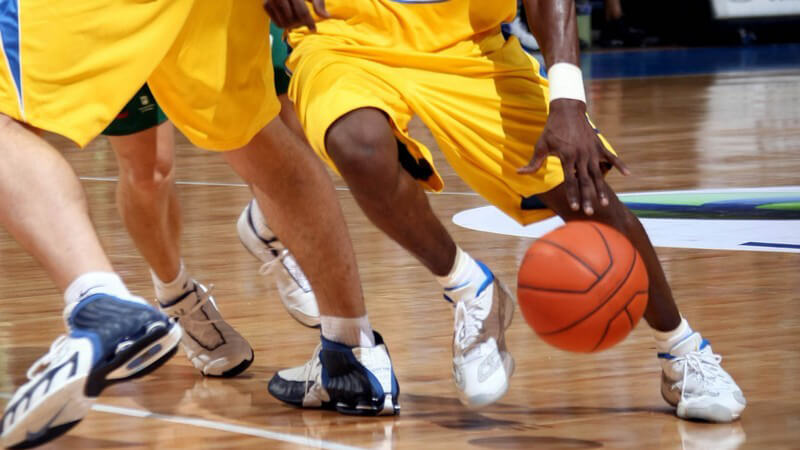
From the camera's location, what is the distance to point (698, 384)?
317 centimetres

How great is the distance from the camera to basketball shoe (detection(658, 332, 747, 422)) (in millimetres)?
3123

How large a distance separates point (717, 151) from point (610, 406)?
5210 millimetres

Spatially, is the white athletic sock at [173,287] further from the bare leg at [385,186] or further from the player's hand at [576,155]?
Answer: the player's hand at [576,155]

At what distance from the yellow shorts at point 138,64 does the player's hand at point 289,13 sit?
0.10 meters

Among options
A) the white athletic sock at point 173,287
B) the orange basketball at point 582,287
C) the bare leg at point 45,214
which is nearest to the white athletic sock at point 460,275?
the orange basketball at point 582,287

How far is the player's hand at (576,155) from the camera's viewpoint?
319 centimetres

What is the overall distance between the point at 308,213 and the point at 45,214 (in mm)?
788

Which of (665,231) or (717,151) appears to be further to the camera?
(717,151)

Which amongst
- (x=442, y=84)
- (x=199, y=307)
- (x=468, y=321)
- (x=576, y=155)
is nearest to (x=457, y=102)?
(x=442, y=84)

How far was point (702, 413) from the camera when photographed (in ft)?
10.3

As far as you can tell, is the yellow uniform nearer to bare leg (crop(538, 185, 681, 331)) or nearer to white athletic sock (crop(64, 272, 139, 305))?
bare leg (crop(538, 185, 681, 331))

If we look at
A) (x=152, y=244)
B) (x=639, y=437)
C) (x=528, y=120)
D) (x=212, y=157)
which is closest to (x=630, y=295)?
(x=639, y=437)

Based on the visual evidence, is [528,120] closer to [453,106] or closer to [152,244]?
[453,106]

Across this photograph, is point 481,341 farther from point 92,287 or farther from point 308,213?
point 92,287
